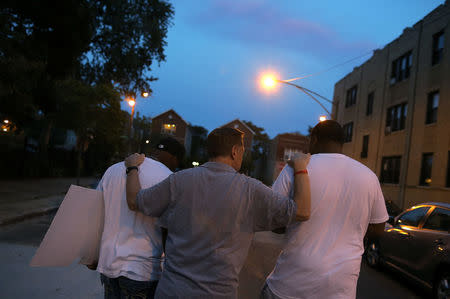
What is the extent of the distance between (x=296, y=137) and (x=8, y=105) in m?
44.2

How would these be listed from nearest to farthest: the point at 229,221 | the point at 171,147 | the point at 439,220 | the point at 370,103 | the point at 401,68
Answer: the point at 229,221, the point at 171,147, the point at 439,220, the point at 401,68, the point at 370,103

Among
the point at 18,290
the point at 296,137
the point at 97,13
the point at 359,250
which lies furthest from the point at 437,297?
the point at 296,137

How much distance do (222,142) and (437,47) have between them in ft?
64.7

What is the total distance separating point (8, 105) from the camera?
1694cm

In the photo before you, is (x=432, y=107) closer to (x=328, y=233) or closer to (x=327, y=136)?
(x=327, y=136)

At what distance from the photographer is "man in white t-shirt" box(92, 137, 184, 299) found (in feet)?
7.98

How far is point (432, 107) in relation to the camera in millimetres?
18344

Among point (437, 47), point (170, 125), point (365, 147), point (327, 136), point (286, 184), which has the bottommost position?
point (286, 184)

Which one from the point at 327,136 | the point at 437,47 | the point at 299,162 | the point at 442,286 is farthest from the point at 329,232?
the point at 437,47

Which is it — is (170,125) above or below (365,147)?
above

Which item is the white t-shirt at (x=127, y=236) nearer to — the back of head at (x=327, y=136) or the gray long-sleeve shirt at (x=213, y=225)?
the gray long-sleeve shirt at (x=213, y=225)

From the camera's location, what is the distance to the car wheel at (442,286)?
5215mm

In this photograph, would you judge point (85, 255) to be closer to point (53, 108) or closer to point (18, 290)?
point (18, 290)

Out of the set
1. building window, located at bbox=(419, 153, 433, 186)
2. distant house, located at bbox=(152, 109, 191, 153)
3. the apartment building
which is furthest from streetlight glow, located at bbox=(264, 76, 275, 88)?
distant house, located at bbox=(152, 109, 191, 153)
